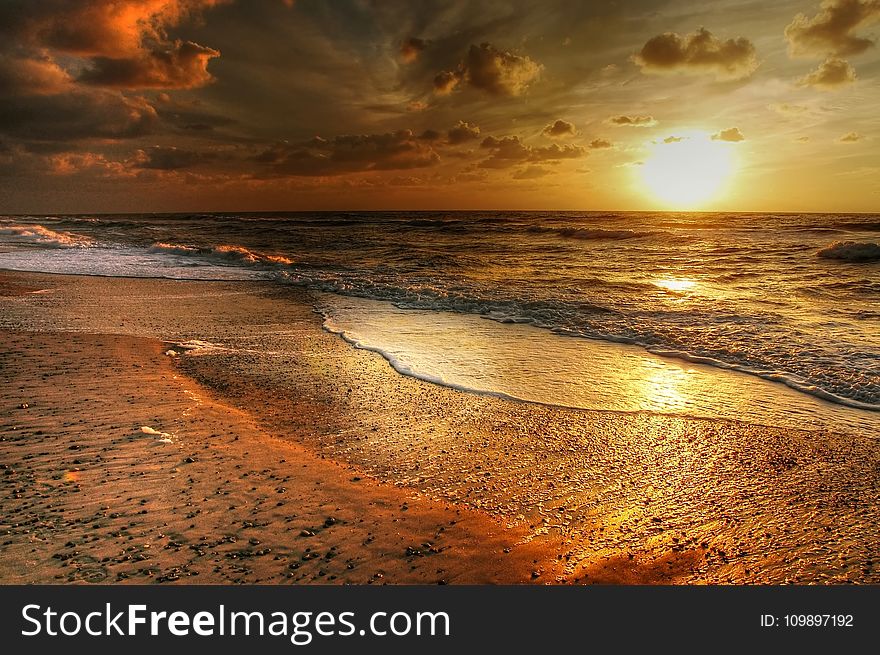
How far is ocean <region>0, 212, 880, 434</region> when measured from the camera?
7031mm

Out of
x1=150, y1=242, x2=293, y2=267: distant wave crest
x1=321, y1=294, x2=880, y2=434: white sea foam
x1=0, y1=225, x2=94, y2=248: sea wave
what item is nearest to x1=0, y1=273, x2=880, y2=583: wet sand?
x1=321, y1=294, x2=880, y2=434: white sea foam

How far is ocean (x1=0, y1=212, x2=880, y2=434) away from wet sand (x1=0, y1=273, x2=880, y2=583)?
0.96 metres

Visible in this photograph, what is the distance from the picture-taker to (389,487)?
4.48 m

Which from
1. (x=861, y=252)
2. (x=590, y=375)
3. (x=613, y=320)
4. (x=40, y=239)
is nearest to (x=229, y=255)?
(x=40, y=239)

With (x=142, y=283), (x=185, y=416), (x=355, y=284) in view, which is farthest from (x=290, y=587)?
(x=142, y=283)

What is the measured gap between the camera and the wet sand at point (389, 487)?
3.48 meters

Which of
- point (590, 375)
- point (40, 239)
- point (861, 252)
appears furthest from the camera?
point (40, 239)

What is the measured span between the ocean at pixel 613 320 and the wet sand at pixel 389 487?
3.14ft

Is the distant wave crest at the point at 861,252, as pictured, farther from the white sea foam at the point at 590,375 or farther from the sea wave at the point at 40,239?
the sea wave at the point at 40,239

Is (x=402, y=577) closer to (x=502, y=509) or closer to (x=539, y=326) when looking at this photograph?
(x=502, y=509)

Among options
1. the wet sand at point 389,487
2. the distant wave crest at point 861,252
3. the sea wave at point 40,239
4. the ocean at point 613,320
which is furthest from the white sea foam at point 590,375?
the sea wave at point 40,239

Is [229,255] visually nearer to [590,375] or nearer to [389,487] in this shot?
[590,375]

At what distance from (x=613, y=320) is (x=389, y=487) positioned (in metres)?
8.64

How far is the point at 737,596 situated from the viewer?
3.22 m
